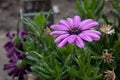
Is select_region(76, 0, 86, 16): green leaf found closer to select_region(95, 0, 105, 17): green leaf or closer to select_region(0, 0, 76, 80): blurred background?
select_region(95, 0, 105, 17): green leaf

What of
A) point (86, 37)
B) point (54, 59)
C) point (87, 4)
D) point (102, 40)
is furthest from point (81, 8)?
point (86, 37)

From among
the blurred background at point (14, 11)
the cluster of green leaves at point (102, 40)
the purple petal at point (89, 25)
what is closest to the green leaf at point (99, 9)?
the cluster of green leaves at point (102, 40)

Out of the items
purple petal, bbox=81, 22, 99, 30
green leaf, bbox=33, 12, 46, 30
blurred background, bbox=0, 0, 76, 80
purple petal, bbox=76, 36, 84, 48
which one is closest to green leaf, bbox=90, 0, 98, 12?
green leaf, bbox=33, 12, 46, 30

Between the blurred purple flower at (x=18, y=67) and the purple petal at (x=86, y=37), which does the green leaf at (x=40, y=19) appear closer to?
the blurred purple flower at (x=18, y=67)

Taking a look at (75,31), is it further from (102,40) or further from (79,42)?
(102,40)

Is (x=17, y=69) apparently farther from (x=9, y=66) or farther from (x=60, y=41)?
(x=60, y=41)
